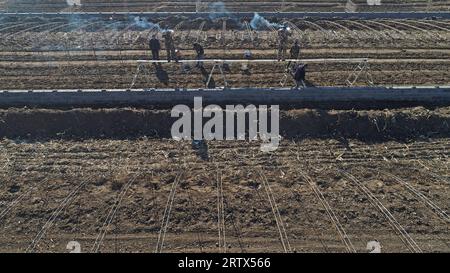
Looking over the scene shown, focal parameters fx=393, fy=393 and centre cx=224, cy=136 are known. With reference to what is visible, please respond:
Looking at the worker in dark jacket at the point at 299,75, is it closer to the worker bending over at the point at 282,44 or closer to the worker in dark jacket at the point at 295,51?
the worker in dark jacket at the point at 295,51

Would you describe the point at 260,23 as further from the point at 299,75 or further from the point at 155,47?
the point at 299,75

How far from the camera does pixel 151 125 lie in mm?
12508

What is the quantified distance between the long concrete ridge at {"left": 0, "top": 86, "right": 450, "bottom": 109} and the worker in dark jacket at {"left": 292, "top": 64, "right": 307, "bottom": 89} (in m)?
0.55

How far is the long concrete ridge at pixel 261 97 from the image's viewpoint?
1315cm

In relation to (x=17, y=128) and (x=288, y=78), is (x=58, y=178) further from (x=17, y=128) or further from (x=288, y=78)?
(x=288, y=78)

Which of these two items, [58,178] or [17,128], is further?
[17,128]

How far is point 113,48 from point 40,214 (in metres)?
9.55

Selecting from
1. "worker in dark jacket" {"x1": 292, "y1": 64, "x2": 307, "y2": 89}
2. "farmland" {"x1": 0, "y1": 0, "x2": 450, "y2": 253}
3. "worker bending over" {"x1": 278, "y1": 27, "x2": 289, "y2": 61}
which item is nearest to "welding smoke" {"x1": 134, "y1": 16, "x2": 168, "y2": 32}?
"farmland" {"x1": 0, "y1": 0, "x2": 450, "y2": 253}

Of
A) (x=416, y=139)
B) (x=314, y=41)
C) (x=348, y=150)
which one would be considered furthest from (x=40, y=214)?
(x=314, y=41)

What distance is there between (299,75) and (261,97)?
1.52 metres

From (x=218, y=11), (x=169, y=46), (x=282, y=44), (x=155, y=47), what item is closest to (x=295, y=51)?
(x=282, y=44)

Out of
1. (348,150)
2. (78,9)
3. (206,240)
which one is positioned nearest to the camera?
(206,240)

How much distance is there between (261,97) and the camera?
13.4 meters

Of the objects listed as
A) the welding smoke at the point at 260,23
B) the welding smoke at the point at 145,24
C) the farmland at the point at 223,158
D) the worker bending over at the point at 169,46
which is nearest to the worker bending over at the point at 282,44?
the farmland at the point at 223,158
